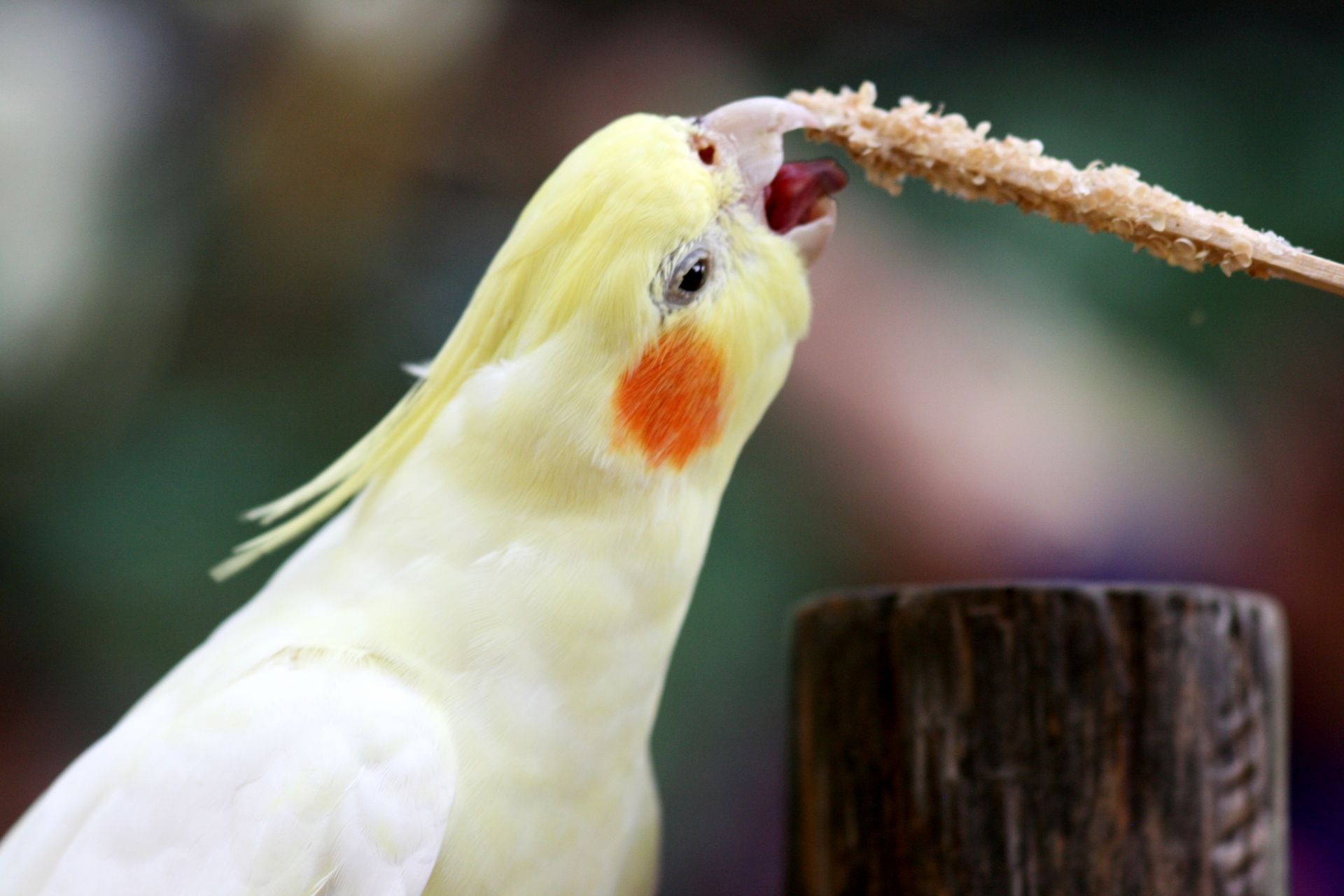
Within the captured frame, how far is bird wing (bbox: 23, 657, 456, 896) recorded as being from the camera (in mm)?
764

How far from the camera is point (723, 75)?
185cm

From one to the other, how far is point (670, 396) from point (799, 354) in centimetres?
105

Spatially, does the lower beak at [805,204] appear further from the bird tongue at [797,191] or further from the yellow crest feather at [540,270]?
the yellow crest feather at [540,270]

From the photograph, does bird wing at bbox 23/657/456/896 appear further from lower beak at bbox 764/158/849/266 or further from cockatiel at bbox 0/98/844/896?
lower beak at bbox 764/158/849/266

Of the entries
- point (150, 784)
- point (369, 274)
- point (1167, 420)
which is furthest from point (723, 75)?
point (150, 784)

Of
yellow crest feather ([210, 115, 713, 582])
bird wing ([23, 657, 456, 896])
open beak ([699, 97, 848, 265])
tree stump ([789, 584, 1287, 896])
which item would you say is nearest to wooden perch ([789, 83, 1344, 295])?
open beak ([699, 97, 848, 265])

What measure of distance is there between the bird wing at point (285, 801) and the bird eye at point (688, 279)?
0.45 metres

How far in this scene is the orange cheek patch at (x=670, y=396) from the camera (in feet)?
2.92

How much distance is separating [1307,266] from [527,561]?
0.75m

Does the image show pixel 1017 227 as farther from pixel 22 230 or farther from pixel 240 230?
pixel 22 230

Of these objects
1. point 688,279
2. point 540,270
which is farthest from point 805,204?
point 540,270

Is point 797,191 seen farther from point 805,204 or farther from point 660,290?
point 660,290

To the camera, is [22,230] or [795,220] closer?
[795,220]

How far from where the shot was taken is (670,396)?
90cm
